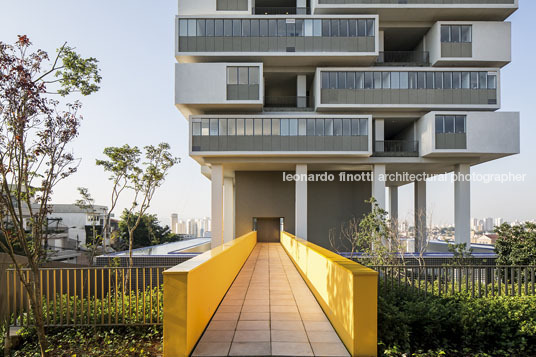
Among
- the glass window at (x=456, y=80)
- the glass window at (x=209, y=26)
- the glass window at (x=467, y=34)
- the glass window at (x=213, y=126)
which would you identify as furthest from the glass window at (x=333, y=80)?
the glass window at (x=467, y=34)

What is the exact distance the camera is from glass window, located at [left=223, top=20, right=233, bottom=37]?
2412cm

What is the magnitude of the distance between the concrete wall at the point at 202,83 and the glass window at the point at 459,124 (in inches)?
532

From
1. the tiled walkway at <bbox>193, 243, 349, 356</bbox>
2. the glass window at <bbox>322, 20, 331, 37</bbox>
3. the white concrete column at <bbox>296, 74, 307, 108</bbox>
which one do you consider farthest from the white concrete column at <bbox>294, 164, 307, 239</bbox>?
the tiled walkway at <bbox>193, 243, 349, 356</bbox>

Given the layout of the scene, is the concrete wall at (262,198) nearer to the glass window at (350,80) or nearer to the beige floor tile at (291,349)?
the glass window at (350,80)

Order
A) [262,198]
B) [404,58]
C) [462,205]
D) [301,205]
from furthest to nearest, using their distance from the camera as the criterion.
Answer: [262,198] → [404,58] → [301,205] → [462,205]

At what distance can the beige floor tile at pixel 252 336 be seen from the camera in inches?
241

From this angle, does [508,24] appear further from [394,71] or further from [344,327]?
[344,327]

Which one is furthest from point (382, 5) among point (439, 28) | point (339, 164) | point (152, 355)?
point (152, 355)

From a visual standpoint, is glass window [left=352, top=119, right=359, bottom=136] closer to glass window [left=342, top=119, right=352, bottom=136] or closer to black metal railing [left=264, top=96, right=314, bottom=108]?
glass window [left=342, top=119, right=352, bottom=136]

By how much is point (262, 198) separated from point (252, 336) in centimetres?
2407

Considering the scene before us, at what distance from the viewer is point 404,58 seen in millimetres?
29141

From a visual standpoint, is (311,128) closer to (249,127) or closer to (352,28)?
(249,127)

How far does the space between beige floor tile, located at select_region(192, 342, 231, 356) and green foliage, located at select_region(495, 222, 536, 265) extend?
11.8 metres

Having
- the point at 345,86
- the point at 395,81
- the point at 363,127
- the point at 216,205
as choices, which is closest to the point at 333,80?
the point at 345,86
